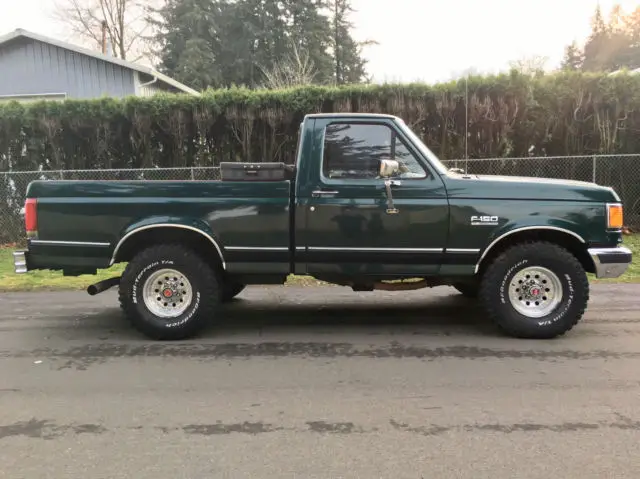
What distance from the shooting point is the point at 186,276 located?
556cm

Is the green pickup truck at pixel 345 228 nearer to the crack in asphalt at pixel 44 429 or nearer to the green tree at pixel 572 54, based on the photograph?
the crack in asphalt at pixel 44 429

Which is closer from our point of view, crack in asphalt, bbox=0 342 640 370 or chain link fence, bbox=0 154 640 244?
crack in asphalt, bbox=0 342 640 370

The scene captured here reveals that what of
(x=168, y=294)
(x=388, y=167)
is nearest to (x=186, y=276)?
(x=168, y=294)

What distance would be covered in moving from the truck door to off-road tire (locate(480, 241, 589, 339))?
60 cm

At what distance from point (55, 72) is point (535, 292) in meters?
18.1

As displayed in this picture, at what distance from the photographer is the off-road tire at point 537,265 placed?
541 cm

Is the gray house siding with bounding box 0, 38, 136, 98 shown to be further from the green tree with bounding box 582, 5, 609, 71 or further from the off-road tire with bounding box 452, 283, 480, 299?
the green tree with bounding box 582, 5, 609, 71

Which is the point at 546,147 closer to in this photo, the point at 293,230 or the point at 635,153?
the point at 635,153

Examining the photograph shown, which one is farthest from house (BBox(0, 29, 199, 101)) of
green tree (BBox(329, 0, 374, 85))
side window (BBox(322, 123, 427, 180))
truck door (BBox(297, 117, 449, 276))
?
green tree (BBox(329, 0, 374, 85))

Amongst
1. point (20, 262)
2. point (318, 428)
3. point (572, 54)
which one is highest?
point (572, 54)

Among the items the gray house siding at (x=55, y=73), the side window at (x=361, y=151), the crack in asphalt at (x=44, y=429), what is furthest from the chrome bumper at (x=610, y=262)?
the gray house siding at (x=55, y=73)

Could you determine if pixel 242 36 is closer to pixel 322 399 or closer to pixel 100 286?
pixel 100 286

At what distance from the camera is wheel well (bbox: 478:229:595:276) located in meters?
5.55

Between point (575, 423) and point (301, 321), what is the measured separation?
334 cm
